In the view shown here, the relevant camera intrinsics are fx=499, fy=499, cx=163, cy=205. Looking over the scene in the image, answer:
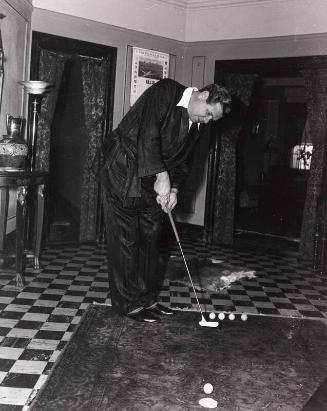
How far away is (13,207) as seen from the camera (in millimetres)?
6074

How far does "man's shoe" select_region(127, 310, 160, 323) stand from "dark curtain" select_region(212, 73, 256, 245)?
4192 mm

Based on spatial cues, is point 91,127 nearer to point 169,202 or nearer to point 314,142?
point 314,142

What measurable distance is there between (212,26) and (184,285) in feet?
14.0

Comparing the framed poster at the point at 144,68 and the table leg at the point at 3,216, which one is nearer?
the table leg at the point at 3,216

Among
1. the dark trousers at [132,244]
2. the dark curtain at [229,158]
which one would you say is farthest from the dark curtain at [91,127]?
the dark trousers at [132,244]

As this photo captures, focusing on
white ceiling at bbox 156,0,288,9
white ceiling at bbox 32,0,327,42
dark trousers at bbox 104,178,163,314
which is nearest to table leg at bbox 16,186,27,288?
dark trousers at bbox 104,178,163,314

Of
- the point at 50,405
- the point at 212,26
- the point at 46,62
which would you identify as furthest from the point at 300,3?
the point at 50,405

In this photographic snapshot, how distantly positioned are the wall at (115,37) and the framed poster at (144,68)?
0.34ft

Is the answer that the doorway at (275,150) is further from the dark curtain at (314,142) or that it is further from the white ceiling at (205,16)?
the dark curtain at (314,142)

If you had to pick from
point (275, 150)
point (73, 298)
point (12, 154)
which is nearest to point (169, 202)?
point (73, 298)

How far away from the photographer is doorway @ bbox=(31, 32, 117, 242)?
679 cm

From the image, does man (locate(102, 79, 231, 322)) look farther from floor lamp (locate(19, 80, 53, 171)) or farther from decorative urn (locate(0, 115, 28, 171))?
floor lamp (locate(19, 80, 53, 171))

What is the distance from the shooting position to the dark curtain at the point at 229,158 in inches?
294

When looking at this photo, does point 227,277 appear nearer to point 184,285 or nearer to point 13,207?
point 184,285
